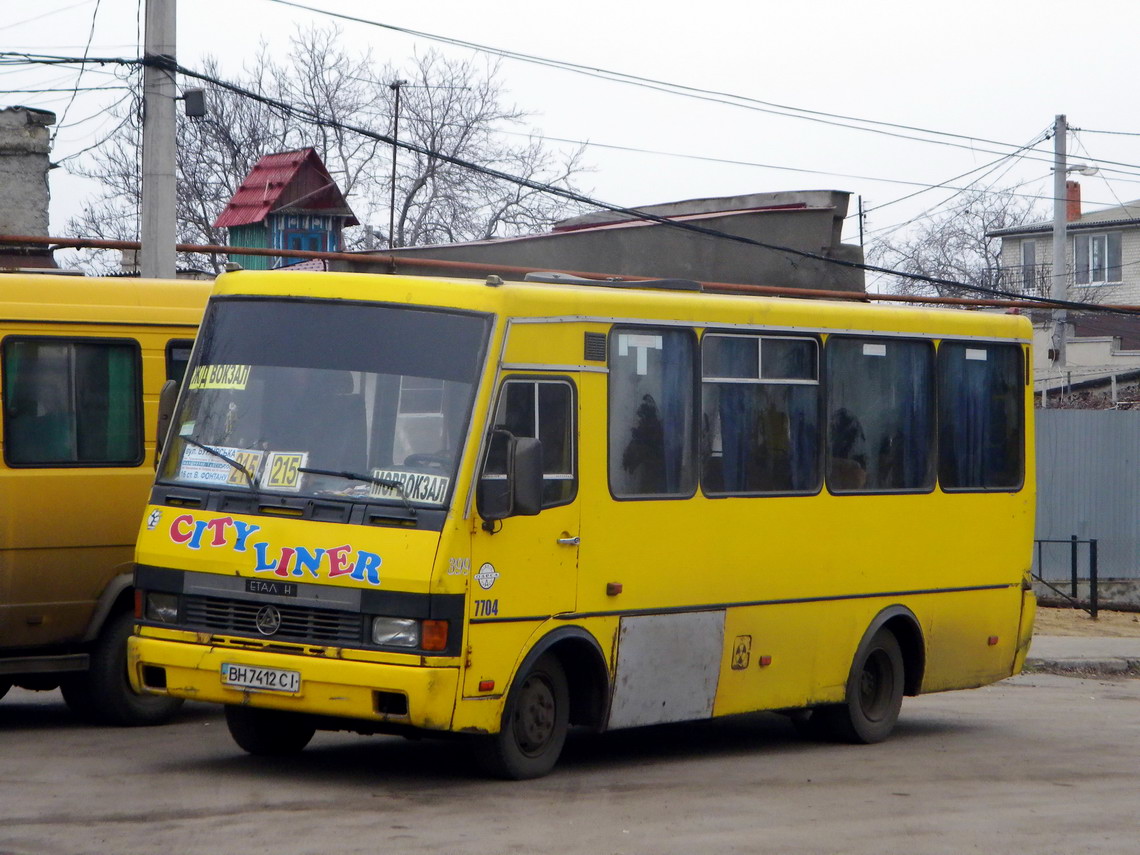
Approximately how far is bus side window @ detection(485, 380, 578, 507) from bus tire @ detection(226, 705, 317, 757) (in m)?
1.89

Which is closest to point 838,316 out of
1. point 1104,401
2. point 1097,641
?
point 1097,641

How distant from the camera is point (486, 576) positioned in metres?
8.23

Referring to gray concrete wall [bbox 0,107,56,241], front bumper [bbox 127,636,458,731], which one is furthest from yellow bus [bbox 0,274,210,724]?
gray concrete wall [bbox 0,107,56,241]

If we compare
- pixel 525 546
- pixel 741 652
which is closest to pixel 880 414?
pixel 741 652

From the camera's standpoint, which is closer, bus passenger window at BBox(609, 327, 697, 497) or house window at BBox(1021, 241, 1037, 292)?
bus passenger window at BBox(609, 327, 697, 497)

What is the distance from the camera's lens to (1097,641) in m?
18.4

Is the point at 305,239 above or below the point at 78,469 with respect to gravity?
above

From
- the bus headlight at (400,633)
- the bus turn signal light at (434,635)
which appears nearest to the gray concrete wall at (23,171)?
Result: the bus headlight at (400,633)

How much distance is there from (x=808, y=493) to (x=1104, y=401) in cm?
2859

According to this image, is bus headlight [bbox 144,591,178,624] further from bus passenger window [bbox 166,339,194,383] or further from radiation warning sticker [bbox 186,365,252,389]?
bus passenger window [bbox 166,339,194,383]

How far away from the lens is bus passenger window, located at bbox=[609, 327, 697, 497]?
923 centimetres

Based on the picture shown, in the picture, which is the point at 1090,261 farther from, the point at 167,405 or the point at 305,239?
the point at 167,405

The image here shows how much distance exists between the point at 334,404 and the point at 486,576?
118 centimetres

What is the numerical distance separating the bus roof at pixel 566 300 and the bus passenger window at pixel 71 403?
5.65 feet
